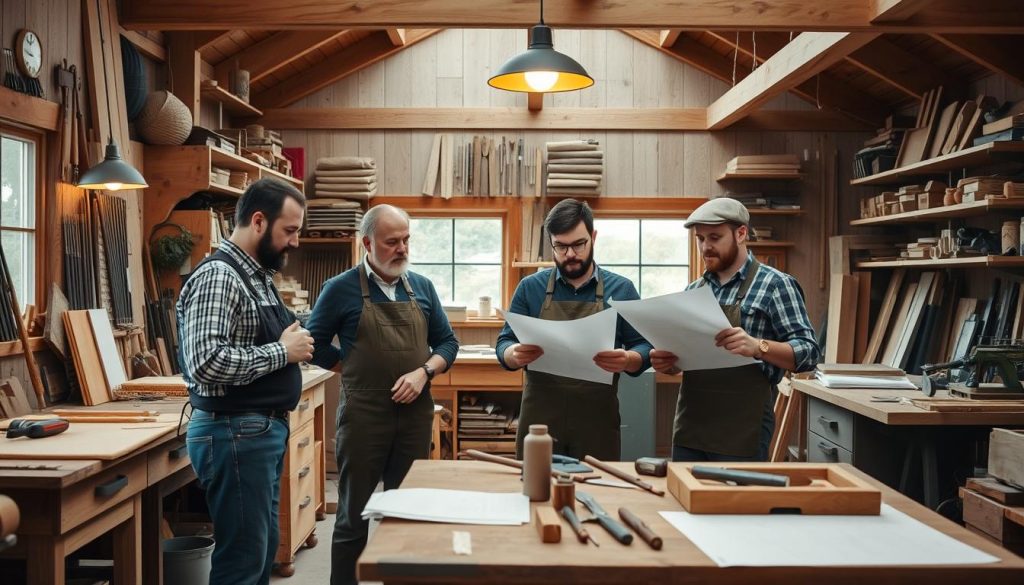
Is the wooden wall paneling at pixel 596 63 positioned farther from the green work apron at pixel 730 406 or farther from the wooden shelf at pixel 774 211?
the green work apron at pixel 730 406

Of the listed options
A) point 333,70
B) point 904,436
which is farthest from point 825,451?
point 333,70

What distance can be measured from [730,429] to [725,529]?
1.15 metres

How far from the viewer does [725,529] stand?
6.21 feet

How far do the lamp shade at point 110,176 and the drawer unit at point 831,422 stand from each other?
3405 millimetres

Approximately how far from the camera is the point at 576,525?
189cm

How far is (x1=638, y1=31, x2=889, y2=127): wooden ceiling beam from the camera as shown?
7.03 meters

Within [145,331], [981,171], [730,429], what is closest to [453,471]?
[730,429]

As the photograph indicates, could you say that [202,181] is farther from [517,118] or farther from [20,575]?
[517,118]

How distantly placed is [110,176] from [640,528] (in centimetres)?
303

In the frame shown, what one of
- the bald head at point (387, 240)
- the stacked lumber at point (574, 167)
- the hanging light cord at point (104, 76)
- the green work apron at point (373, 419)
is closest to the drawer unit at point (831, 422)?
the green work apron at point (373, 419)

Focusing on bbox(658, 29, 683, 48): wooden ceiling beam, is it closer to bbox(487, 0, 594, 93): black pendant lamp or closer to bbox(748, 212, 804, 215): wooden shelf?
bbox(748, 212, 804, 215): wooden shelf

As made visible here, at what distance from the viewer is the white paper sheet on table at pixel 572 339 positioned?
2764 mm

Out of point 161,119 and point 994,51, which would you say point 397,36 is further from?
point 994,51

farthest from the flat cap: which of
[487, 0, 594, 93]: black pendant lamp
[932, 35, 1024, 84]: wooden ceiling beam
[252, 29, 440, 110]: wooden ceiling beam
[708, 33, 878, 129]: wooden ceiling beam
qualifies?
[252, 29, 440, 110]: wooden ceiling beam
